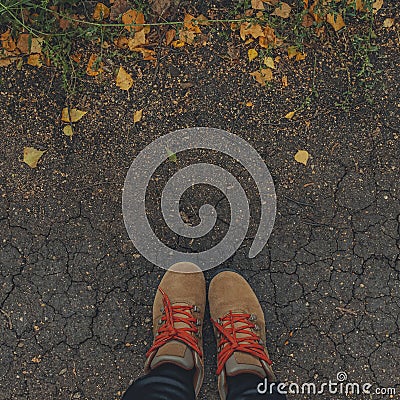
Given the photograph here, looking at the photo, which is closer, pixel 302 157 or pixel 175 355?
pixel 175 355

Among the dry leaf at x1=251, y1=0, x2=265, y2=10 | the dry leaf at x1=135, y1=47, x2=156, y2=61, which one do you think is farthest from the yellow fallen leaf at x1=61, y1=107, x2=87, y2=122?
the dry leaf at x1=251, y1=0, x2=265, y2=10

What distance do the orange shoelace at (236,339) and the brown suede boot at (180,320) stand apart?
10 centimetres

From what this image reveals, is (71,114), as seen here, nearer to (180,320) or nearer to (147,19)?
(147,19)

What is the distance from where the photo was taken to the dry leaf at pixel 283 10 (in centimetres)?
267

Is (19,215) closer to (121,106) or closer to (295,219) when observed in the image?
(121,106)

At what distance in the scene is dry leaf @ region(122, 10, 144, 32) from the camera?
267 centimetres

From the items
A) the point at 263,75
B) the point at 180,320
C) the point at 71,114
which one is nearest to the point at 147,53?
the point at 71,114

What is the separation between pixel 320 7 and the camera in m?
2.67

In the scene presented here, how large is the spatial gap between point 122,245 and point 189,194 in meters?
0.43

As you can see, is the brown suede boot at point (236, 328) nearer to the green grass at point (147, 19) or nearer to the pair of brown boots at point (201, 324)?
the pair of brown boots at point (201, 324)

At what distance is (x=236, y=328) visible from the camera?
8.57ft

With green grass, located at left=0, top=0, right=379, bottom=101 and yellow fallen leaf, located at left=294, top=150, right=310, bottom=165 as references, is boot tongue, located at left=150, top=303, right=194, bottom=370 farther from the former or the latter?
green grass, located at left=0, top=0, right=379, bottom=101

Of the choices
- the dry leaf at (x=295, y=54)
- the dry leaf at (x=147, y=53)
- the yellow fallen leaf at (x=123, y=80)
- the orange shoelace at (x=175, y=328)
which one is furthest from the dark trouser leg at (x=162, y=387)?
the dry leaf at (x=295, y=54)

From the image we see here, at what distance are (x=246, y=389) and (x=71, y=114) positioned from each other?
1.60m
